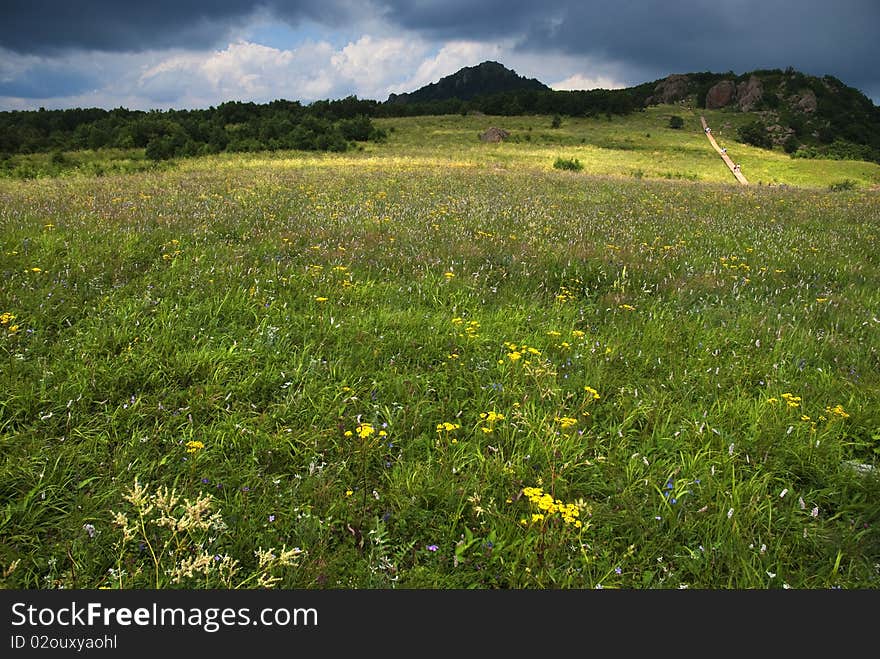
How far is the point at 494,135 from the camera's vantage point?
2384 inches

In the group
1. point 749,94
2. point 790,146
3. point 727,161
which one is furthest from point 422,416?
point 749,94

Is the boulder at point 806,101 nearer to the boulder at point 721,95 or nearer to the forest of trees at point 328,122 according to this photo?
the forest of trees at point 328,122

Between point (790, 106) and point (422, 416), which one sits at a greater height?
point (790, 106)

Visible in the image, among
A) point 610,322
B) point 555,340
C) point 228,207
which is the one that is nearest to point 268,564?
point 555,340

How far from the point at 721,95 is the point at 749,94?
6.73m

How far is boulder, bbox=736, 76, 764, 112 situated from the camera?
113m

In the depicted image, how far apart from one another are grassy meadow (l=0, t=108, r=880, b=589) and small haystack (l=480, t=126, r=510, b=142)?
56943 mm

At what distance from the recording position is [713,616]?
2.19 m

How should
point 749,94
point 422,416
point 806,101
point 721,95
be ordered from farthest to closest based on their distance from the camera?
point 721,95 → point 749,94 → point 806,101 → point 422,416

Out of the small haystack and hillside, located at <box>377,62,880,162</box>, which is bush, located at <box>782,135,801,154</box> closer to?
hillside, located at <box>377,62,880,162</box>

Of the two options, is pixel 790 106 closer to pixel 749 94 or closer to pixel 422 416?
pixel 749 94

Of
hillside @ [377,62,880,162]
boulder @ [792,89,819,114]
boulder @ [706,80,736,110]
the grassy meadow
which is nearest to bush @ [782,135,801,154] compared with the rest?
hillside @ [377,62,880,162]

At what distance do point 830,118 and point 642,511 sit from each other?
441 ft

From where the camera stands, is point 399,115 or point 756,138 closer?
point 756,138
